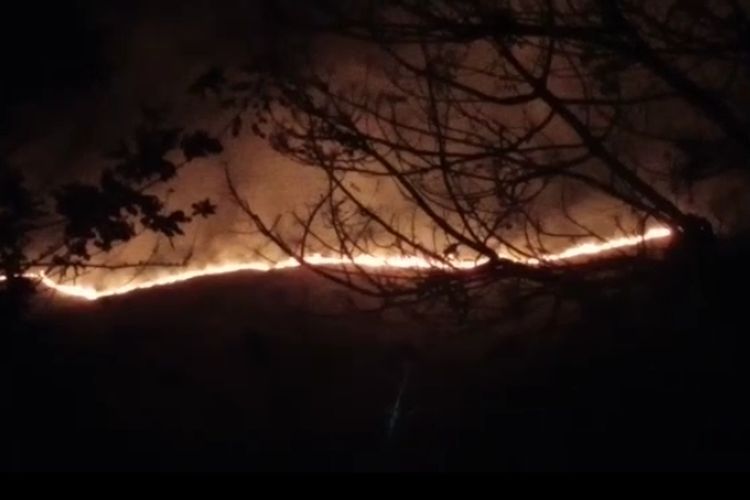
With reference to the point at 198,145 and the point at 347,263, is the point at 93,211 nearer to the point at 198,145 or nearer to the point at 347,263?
the point at 198,145

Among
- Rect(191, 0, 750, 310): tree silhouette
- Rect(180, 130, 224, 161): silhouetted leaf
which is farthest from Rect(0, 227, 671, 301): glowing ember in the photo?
Rect(180, 130, 224, 161): silhouetted leaf

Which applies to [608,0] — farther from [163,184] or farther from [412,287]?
[163,184]

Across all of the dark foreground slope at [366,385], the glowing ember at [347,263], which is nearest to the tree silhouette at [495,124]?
the glowing ember at [347,263]

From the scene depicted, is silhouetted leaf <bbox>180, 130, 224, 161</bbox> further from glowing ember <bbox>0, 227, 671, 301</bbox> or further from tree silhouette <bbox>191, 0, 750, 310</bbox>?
glowing ember <bbox>0, 227, 671, 301</bbox>

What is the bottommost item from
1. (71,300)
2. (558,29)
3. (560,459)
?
(560,459)

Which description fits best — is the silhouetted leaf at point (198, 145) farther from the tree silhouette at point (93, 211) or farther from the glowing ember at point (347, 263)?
the glowing ember at point (347, 263)

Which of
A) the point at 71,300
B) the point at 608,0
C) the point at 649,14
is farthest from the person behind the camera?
the point at 71,300

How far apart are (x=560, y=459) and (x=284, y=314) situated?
2.31m

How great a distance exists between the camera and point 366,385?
26.1 ft

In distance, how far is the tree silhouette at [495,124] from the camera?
7.42 m

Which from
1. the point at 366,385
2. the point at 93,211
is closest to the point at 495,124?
the point at 366,385

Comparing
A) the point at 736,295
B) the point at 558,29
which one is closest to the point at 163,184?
the point at 558,29

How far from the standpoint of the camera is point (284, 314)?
28.0ft

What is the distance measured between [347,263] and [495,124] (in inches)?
52.2
